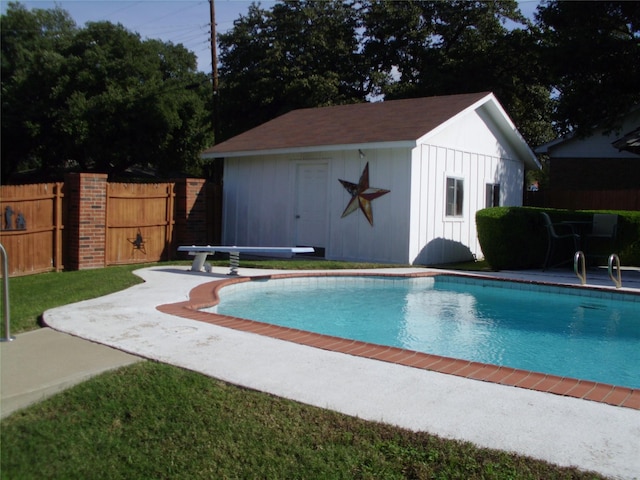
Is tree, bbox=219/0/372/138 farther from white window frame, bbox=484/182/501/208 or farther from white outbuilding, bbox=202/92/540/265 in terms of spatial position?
white window frame, bbox=484/182/501/208

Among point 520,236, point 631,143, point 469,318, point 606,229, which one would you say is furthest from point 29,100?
point 469,318

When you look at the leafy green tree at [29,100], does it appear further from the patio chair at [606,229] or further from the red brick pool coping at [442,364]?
the red brick pool coping at [442,364]

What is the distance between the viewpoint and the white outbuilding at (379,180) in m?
14.7

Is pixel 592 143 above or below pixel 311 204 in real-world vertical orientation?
above

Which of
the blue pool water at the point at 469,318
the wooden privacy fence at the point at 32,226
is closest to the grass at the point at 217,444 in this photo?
the blue pool water at the point at 469,318

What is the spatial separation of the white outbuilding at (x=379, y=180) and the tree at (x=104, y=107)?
49.8 feet

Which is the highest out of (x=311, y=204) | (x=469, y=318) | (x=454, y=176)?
(x=454, y=176)

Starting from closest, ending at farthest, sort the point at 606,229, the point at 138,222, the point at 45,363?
1. the point at 45,363
2. the point at 606,229
3. the point at 138,222

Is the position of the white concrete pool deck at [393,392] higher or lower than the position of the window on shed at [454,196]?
lower

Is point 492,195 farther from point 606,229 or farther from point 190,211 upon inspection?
point 190,211

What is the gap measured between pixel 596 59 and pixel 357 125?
35.2ft

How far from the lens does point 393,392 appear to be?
4.61m

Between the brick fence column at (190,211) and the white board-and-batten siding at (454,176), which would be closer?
the white board-and-batten siding at (454,176)

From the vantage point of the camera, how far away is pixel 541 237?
14.5 meters
